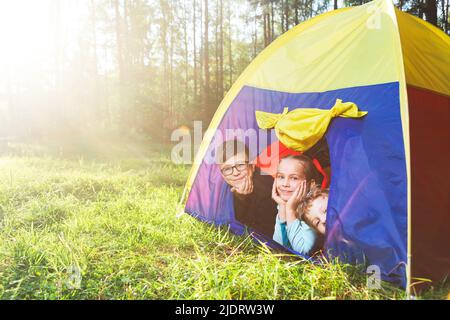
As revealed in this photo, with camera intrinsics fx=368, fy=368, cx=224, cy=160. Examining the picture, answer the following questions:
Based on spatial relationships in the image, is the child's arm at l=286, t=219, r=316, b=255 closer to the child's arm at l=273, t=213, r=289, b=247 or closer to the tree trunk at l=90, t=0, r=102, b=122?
the child's arm at l=273, t=213, r=289, b=247

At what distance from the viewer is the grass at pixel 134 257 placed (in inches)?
94.9

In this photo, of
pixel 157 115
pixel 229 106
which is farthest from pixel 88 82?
pixel 229 106

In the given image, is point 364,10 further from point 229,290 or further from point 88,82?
point 88,82

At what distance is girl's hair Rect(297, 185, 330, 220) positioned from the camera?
111 inches

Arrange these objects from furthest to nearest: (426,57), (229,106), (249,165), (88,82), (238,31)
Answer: (238,31) → (88,82) → (229,106) → (249,165) → (426,57)

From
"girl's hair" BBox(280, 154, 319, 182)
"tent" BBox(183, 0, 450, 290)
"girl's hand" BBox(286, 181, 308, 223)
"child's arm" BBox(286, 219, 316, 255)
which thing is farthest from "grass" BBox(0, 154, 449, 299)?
"girl's hair" BBox(280, 154, 319, 182)

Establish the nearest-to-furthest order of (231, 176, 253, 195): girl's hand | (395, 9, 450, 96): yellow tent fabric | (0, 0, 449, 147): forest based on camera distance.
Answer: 1. (395, 9, 450, 96): yellow tent fabric
2. (231, 176, 253, 195): girl's hand
3. (0, 0, 449, 147): forest

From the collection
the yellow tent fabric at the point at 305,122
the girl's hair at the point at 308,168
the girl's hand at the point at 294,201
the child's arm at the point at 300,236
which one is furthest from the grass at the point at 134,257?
the yellow tent fabric at the point at 305,122

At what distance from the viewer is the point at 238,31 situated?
2292 cm

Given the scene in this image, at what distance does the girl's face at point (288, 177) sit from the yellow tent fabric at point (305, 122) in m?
0.14

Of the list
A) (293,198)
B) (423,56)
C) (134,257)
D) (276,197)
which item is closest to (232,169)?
(276,197)

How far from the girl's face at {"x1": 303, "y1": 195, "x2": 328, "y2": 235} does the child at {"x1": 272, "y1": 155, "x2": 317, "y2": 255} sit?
0.05 m
